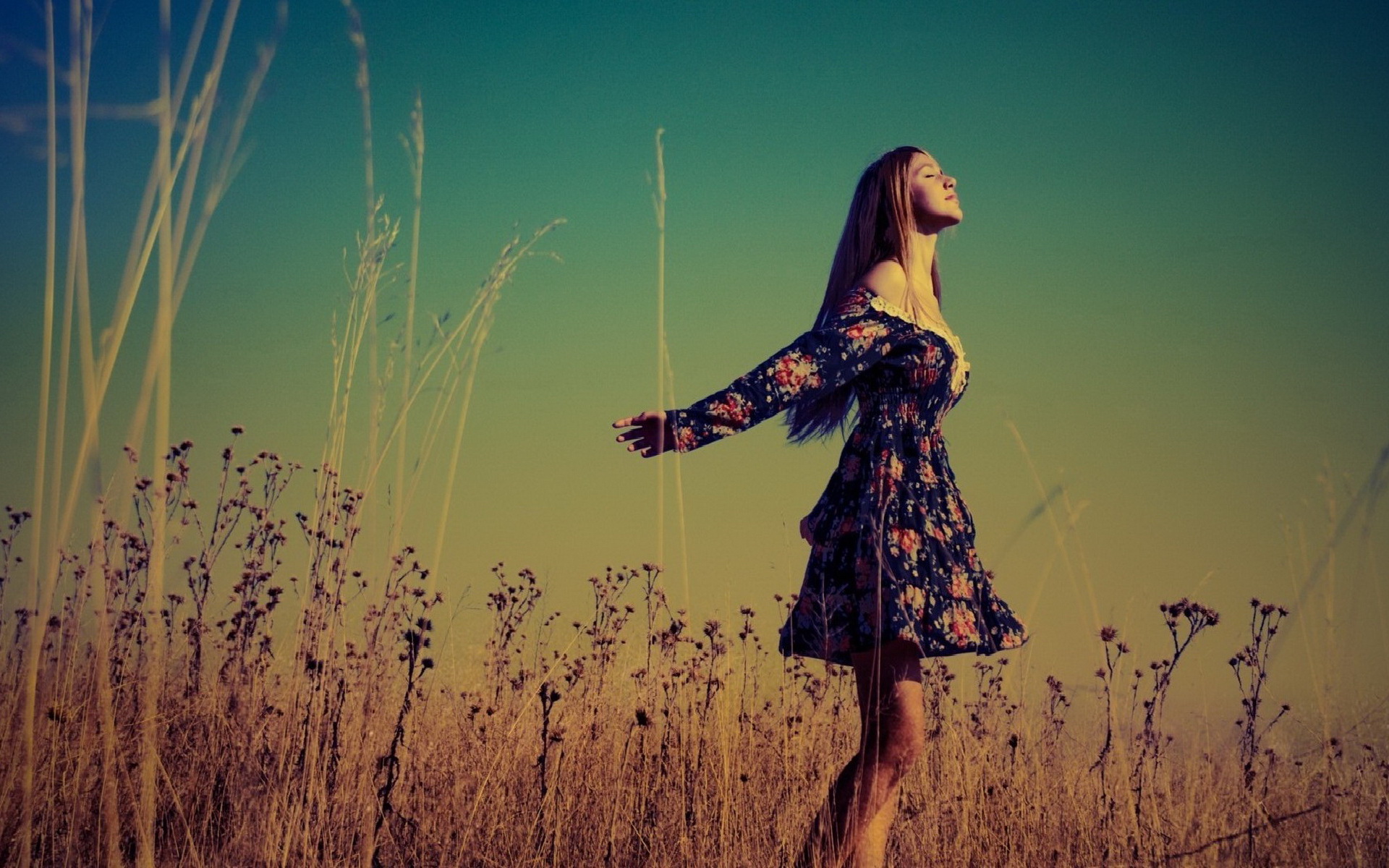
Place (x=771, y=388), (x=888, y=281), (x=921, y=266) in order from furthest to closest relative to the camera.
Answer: (x=921, y=266) → (x=888, y=281) → (x=771, y=388)

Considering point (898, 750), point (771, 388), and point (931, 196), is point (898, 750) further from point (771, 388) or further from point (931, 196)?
point (931, 196)

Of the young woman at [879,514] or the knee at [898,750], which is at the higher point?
the young woman at [879,514]

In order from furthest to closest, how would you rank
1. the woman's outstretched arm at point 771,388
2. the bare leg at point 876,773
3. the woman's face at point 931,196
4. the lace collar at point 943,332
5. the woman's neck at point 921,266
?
the woman's face at point 931,196 < the woman's neck at point 921,266 < the lace collar at point 943,332 < the woman's outstretched arm at point 771,388 < the bare leg at point 876,773

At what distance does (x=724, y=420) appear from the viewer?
2.47m

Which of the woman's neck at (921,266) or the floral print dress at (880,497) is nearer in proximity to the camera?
the floral print dress at (880,497)

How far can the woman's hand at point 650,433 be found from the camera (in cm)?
243

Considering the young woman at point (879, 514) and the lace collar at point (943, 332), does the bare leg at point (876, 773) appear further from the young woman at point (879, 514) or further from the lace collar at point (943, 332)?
the lace collar at point (943, 332)

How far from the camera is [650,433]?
245 centimetres

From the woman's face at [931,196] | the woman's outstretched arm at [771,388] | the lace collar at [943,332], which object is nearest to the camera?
the woman's outstretched arm at [771,388]

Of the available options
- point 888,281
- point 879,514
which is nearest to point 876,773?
point 879,514

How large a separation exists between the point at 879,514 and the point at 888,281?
0.69m

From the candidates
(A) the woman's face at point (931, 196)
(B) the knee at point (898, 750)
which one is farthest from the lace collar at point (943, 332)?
(B) the knee at point (898, 750)

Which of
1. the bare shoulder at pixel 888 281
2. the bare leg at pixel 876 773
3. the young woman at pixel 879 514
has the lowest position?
the bare leg at pixel 876 773

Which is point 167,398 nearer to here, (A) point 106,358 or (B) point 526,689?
(A) point 106,358
